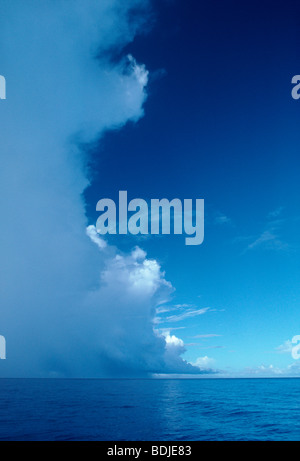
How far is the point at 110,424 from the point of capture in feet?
71.6

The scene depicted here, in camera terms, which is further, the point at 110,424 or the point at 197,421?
the point at 197,421

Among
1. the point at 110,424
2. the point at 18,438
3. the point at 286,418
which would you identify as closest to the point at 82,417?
the point at 110,424

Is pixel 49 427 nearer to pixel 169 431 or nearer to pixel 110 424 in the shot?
pixel 110 424

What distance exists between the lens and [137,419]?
79.7ft
